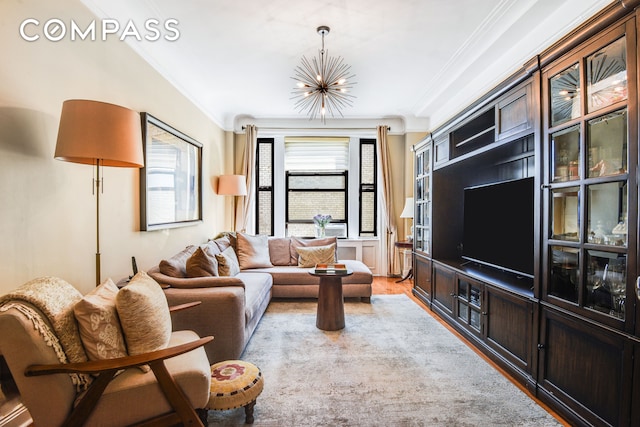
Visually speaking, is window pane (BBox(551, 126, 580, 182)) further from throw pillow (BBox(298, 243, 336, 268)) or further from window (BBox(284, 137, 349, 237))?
window (BBox(284, 137, 349, 237))

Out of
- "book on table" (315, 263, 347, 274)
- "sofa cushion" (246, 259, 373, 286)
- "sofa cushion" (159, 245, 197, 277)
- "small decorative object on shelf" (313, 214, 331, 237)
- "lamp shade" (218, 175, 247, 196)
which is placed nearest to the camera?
"sofa cushion" (159, 245, 197, 277)

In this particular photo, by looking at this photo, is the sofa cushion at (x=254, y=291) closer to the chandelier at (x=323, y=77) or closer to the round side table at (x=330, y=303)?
the round side table at (x=330, y=303)

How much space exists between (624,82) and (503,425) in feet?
6.61

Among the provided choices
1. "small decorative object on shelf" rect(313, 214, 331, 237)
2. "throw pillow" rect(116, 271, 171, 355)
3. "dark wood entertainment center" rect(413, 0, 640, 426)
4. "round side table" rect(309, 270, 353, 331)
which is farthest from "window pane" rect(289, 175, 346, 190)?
"throw pillow" rect(116, 271, 171, 355)

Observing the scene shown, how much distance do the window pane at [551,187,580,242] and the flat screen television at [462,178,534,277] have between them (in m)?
0.60

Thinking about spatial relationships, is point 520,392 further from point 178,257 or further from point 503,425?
point 178,257

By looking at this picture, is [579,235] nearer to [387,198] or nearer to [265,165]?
[387,198]

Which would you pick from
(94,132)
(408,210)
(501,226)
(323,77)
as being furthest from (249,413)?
(408,210)

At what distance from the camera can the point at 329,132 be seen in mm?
5996

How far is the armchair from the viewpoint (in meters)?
1.28

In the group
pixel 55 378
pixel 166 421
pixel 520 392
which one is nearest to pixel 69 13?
pixel 55 378

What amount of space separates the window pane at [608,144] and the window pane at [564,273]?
513 millimetres

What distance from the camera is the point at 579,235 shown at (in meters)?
1.88

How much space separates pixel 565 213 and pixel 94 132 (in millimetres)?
2943
